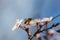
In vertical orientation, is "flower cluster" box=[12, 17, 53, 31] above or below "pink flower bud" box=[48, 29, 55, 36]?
above

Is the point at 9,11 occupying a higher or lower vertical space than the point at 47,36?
higher

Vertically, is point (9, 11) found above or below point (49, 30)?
above

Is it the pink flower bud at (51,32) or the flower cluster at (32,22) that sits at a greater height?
the flower cluster at (32,22)

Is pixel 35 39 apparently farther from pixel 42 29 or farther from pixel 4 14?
pixel 4 14

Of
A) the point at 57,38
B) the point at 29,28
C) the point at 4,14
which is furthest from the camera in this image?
the point at 4,14

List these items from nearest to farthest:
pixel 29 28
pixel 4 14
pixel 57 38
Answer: pixel 57 38, pixel 29 28, pixel 4 14

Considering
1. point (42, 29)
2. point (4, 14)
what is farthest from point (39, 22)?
point (4, 14)

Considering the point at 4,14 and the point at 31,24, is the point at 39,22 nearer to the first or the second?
the point at 31,24

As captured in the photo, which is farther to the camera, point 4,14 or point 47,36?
point 4,14

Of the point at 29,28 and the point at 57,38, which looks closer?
the point at 57,38
